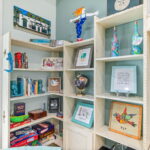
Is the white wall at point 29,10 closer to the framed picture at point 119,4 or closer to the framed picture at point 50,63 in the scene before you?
the framed picture at point 50,63

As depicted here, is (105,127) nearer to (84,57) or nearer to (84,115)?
(84,115)

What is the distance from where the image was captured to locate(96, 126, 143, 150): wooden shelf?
1121mm

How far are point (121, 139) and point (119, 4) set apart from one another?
142 centimetres

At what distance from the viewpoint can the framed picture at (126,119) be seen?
124cm

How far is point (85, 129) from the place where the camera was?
4.85 feet

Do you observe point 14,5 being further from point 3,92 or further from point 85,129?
point 85,129

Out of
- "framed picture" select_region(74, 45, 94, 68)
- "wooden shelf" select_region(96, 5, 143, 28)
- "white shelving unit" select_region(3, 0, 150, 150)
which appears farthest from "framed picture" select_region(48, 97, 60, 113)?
"wooden shelf" select_region(96, 5, 143, 28)

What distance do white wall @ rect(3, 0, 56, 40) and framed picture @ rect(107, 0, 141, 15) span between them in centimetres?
117

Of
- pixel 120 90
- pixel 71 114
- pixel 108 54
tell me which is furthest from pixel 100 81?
pixel 71 114

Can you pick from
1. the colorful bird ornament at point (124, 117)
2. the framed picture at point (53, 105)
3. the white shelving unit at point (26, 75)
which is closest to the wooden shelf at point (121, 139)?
the colorful bird ornament at point (124, 117)

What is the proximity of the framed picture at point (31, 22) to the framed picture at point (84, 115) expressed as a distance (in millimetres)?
1359

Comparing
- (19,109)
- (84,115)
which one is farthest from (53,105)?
(84,115)

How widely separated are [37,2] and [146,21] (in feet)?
5.65

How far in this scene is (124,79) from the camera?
1332mm
